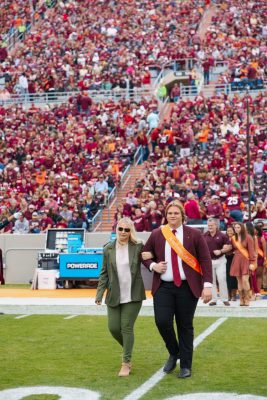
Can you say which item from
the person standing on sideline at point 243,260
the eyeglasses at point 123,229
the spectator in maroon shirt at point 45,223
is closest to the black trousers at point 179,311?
the eyeglasses at point 123,229

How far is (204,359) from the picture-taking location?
9.82m

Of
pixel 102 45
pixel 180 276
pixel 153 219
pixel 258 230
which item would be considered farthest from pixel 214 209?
pixel 102 45

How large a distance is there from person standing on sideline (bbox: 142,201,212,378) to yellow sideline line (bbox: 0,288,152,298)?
9.05m

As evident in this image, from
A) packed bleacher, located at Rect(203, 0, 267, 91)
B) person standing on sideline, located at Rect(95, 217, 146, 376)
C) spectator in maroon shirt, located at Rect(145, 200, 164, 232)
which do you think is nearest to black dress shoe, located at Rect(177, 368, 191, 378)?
person standing on sideline, located at Rect(95, 217, 146, 376)

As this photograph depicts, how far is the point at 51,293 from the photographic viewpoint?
756 inches

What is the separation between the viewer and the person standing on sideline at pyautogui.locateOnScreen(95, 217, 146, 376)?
888 centimetres

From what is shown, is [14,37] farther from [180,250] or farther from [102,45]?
[180,250]

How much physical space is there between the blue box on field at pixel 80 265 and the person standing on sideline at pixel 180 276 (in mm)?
11412

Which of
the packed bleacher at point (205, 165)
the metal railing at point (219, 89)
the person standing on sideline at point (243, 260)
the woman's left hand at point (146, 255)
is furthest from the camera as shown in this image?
the metal railing at point (219, 89)

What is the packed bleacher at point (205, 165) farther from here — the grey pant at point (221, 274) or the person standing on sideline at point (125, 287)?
the person standing on sideline at point (125, 287)

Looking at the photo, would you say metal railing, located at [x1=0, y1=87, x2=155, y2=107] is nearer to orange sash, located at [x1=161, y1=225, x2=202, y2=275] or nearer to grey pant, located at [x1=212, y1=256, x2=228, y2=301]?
grey pant, located at [x1=212, y1=256, x2=228, y2=301]

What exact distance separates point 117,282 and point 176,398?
1.48 metres

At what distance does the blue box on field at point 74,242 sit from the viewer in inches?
846

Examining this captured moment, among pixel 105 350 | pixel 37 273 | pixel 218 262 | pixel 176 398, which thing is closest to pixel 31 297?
pixel 37 273
